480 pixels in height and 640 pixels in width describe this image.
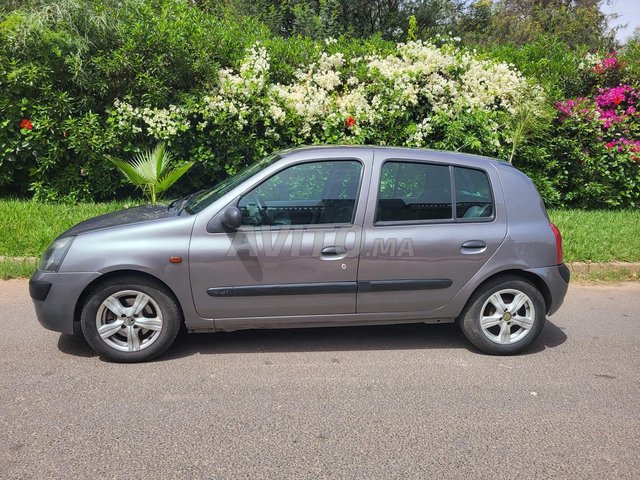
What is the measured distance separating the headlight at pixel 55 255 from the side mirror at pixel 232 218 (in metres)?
1.14

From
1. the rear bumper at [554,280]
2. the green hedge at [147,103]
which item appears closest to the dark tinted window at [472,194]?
the rear bumper at [554,280]

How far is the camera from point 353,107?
28.5ft

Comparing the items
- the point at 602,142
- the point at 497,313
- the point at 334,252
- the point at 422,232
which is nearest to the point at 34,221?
the point at 334,252

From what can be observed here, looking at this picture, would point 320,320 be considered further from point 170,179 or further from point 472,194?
point 170,179

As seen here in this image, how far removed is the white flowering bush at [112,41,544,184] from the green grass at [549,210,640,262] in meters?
1.48

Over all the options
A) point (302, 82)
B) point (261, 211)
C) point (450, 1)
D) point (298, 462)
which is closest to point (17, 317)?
point (261, 211)

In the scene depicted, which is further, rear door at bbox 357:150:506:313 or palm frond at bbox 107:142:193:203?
palm frond at bbox 107:142:193:203

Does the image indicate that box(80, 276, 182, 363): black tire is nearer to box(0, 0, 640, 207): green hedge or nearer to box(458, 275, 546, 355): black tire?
box(458, 275, 546, 355): black tire

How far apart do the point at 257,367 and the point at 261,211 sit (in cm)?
116

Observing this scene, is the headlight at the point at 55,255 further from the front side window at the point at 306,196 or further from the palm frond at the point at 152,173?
the palm frond at the point at 152,173

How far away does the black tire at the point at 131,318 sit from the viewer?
4051 millimetres

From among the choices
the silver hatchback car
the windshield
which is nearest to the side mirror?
the silver hatchback car

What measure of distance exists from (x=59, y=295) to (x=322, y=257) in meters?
1.90

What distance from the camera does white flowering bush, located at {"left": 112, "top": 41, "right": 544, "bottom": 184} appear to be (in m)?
8.32
